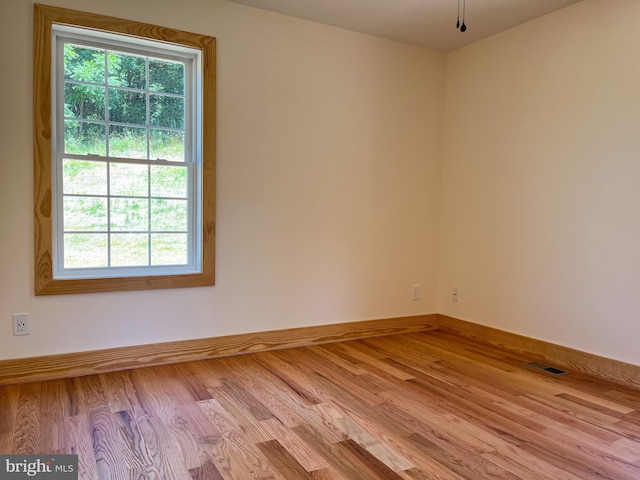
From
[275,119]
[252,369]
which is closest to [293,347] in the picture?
[252,369]

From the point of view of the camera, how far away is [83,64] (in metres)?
2.82

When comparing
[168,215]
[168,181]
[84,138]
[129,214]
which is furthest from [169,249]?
[84,138]

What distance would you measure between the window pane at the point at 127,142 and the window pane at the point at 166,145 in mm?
50

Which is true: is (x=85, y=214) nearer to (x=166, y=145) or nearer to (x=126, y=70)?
(x=166, y=145)

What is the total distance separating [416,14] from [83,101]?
2330 mm

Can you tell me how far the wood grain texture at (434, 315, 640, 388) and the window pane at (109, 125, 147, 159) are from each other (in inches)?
113

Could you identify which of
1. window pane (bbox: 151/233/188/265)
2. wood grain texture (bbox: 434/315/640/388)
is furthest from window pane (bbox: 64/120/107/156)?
wood grain texture (bbox: 434/315/640/388)

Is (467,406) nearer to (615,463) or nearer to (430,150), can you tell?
(615,463)

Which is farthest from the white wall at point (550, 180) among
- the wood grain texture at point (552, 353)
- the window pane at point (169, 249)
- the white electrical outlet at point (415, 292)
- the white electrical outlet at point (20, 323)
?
the white electrical outlet at point (20, 323)

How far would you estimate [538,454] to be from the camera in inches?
75.9

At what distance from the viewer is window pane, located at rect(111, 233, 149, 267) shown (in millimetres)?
2953

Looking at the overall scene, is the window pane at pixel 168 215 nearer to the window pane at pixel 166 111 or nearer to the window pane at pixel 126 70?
the window pane at pixel 166 111

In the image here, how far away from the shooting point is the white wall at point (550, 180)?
2.82 m

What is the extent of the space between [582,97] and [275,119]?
6.82ft
